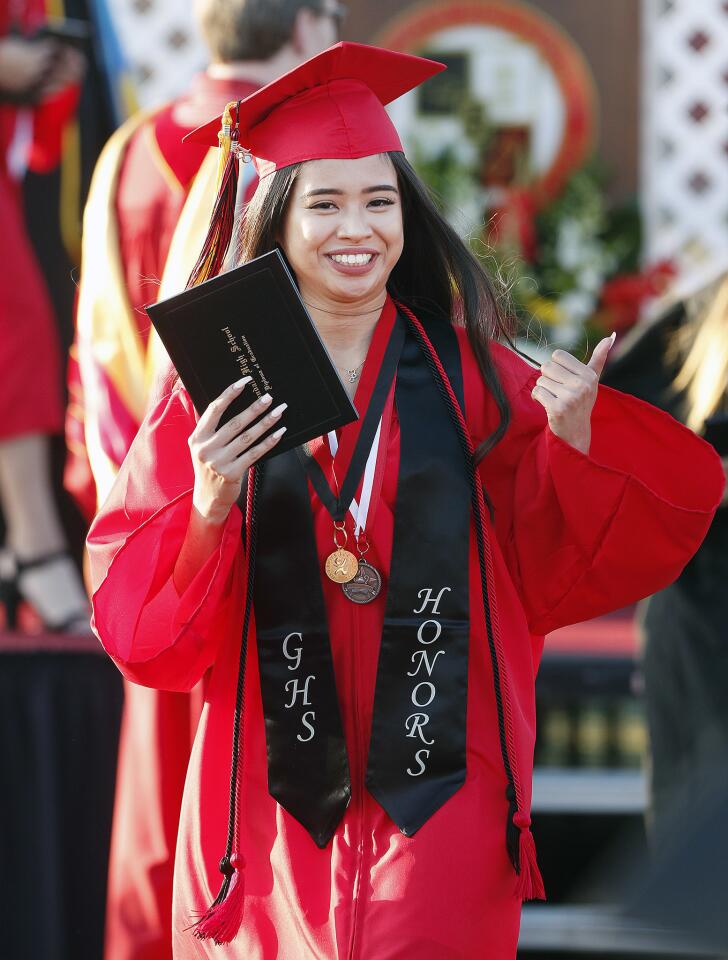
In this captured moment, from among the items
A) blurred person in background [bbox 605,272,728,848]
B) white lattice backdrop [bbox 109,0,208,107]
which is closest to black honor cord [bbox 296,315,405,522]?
blurred person in background [bbox 605,272,728,848]

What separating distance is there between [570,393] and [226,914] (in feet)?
2.76

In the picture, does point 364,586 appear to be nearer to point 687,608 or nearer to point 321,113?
point 321,113

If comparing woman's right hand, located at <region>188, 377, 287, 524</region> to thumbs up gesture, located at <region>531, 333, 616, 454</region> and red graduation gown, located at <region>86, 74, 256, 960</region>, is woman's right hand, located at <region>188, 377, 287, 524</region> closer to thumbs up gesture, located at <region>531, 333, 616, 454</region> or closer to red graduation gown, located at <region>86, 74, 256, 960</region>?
thumbs up gesture, located at <region>531, 333, 616, 454</region>

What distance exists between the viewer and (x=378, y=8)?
6.51m

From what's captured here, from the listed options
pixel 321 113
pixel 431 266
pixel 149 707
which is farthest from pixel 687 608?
pixel 321 113

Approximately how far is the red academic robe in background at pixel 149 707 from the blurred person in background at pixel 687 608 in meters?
1.03

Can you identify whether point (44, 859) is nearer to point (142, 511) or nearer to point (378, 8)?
point (142, 511)

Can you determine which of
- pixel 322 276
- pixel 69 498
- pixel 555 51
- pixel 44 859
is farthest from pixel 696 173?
pixel 322 276

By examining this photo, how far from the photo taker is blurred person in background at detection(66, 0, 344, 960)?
292 cm

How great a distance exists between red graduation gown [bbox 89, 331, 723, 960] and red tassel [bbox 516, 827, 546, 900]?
23mm

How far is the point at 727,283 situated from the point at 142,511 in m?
1.54

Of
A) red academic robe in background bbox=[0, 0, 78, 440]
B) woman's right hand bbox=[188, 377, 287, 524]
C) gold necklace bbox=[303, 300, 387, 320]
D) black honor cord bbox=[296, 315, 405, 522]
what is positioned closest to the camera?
woman's right hand bbox=[188, 377, 287, 524]

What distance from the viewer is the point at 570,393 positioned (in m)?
2.06

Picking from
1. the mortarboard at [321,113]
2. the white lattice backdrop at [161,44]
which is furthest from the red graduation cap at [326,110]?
the white lattice backdrop at [161,44]
